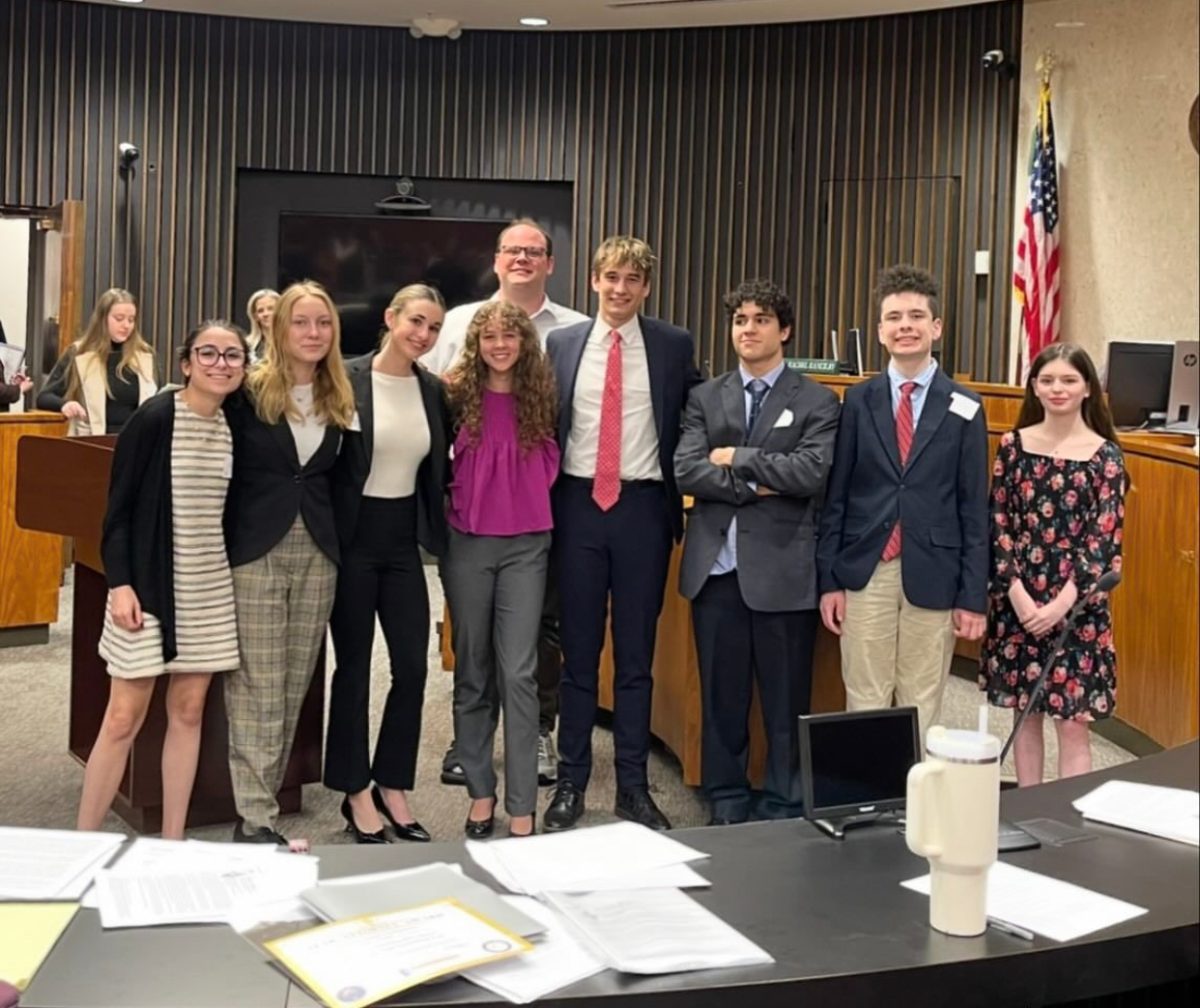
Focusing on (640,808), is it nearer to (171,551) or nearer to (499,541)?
(499,541)

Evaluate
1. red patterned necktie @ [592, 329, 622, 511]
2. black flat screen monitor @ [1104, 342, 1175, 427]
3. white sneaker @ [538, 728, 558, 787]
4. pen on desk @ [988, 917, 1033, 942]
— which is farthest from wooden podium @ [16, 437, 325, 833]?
black flat screen monitor @ [1104, 342, 1175, 427]

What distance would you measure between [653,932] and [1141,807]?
1.98 ft

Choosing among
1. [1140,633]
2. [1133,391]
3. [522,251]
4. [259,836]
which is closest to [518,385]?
[522,251]

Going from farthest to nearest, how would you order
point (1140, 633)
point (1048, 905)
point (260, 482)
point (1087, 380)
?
point (260, 482)
point (1087, 380)
point (1140, 633)
point (1048, 905)

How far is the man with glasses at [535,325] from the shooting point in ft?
11.5

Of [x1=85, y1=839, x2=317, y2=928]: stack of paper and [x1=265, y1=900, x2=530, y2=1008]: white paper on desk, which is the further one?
[x1=85, y1=839, x2=317, y2=928]: stack of paper

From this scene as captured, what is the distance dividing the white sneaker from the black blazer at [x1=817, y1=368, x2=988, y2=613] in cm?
109

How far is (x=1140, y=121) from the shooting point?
49.1 inches

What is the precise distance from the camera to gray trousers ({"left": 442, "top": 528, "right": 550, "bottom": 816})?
3.13 meters

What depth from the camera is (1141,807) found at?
1531mm

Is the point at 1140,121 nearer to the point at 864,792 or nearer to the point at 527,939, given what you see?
the point at 864,792

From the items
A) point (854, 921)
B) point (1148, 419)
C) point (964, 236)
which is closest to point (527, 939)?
point (854, 921)

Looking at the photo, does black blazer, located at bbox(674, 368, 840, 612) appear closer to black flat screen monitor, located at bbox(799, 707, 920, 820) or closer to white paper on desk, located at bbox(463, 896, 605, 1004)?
black flat screen monitor, located at bbox(799, 707, 920, 820)

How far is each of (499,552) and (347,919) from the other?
1874 mm
